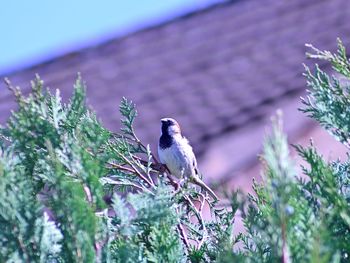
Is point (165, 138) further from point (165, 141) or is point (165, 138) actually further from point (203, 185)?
point (203, 185)

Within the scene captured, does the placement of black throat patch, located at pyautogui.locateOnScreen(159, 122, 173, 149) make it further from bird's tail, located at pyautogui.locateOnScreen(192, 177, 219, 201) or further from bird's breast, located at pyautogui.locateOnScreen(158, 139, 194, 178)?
bird's tail, located at pyautogui.locateOnScreen(192, 177, 219, 201)

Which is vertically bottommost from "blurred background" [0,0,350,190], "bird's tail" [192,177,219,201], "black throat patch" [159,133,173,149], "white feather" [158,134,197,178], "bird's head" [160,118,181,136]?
"bird's tail" [192,177,219,201]

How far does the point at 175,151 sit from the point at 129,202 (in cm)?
162

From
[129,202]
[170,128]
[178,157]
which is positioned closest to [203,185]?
[129,202]

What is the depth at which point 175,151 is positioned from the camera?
10.8 feet

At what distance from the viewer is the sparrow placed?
316 cm

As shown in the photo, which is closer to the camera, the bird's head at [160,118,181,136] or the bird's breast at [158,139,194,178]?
the bird's breast at [158,139,194,178]

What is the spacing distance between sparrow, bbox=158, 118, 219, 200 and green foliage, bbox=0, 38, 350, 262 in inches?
46.6

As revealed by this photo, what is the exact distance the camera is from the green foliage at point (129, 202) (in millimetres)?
1455

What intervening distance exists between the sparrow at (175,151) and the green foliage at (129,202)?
118cm

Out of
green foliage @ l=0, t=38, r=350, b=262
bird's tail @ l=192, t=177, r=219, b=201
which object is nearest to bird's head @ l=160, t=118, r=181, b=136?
bird's tail @ l=192, t=177, r=219, b=201

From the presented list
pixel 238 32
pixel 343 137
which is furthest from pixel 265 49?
pixel 343 137

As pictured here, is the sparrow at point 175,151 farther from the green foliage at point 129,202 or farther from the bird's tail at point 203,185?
the green foliage at point 129,202

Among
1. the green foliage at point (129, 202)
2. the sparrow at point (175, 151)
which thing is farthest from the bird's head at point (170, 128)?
the green foliage at point (129, 202)
